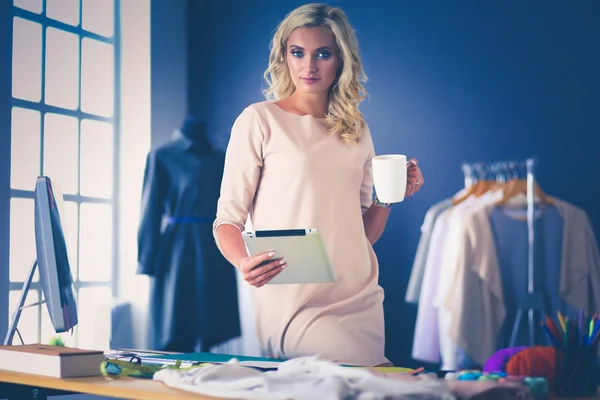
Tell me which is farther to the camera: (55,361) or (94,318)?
(94,318)

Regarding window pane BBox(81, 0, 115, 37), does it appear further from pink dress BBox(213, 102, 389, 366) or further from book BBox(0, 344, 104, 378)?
book BBox(0, 344, 104, 378)

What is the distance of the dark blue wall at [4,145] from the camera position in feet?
9.45

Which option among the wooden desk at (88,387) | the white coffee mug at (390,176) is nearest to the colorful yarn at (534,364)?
the wooden desk at (88,387)

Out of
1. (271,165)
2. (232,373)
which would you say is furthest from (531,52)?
(232,373)

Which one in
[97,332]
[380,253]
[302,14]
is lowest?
[97,332]

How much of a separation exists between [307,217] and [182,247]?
1.83 m

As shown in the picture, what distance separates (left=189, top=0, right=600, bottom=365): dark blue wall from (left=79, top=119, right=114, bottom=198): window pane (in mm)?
635

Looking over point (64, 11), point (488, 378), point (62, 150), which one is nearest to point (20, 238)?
point (62, 150)

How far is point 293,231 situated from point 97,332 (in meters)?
2.58

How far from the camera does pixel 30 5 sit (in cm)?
333

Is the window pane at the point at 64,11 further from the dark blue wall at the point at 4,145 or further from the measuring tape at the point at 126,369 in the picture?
the measuring tape at the point at 126,369

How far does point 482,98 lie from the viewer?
362 cm

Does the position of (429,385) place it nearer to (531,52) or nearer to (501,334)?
(501,334)

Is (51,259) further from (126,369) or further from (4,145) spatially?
(4,145)
